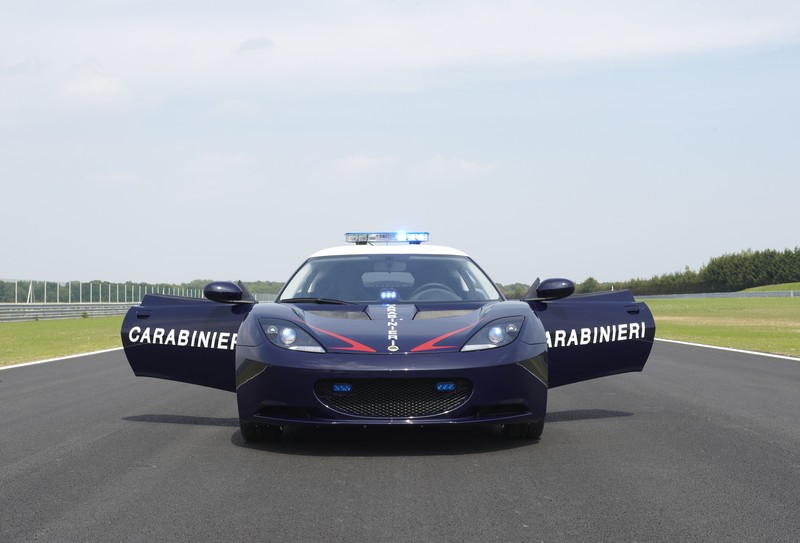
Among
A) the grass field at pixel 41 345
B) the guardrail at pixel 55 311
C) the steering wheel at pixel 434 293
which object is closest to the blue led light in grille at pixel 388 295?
the steering wheel at pixel 434 293

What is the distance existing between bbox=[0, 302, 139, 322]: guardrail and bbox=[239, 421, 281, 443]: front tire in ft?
118

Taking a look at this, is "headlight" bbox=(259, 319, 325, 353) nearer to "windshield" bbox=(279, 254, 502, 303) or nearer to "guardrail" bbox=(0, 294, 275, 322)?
"windshield" bbox=(279, 254, 502, 303)

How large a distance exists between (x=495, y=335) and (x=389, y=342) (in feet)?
2.31

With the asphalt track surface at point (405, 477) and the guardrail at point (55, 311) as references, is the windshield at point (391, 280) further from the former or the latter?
the guardrail at point (55, 311)

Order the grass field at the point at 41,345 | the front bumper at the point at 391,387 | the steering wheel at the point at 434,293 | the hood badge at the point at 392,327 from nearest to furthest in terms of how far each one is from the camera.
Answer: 1. the front bumper at the point at 391,387
2. the hood badge at the point at 392,327
3. the steering wheel at the point at 434,293
4. the grass field at the point at 41,345

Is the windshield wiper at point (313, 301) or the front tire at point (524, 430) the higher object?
the windshield wiper at point (313, 301)

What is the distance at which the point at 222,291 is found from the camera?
24.2 ft

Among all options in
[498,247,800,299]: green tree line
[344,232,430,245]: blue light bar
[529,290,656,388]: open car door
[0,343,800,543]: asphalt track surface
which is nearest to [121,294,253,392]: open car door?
[0,343,800,543]: asphalt track surface

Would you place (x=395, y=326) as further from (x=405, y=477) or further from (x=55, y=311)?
(x=55, y=311)

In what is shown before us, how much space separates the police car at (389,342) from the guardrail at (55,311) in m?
34.9

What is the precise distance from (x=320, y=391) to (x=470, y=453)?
106 cm

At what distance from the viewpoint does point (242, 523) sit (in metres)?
4.47

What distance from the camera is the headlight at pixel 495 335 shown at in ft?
20.7

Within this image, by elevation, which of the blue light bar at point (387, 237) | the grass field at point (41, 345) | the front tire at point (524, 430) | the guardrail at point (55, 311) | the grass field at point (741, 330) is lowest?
the grass field at point (741, 330)
